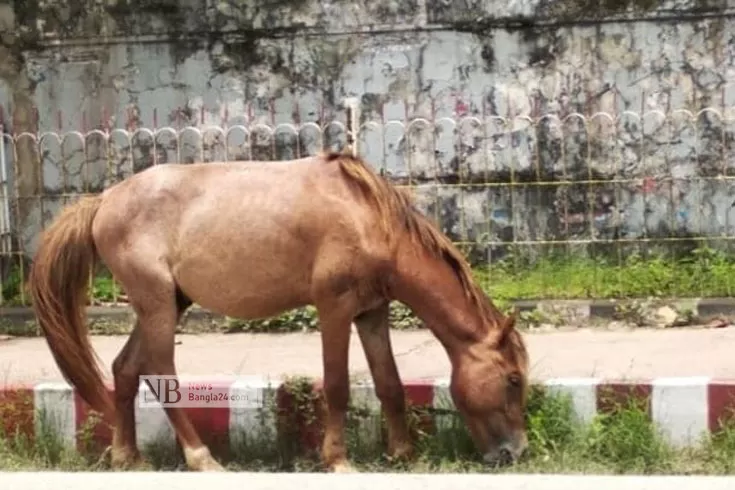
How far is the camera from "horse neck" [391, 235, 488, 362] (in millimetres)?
5391

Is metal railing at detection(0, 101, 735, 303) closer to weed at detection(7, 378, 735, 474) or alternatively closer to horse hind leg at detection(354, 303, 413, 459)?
weed at detection(7, 378, 735, 474)

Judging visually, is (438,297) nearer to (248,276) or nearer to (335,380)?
(335,380)

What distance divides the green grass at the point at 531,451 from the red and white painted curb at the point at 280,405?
2.3 inches

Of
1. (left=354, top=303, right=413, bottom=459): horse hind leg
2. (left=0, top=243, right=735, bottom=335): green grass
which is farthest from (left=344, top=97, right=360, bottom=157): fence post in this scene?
(left=354, top=303, right=413, bottom=459): horse hind leg

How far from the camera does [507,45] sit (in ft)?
29.8

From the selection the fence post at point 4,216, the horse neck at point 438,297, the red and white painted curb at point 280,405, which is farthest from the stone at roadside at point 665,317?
the fence post at point 4,216

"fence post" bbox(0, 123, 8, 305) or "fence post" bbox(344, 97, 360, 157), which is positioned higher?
"fence post" bbox(344, 97, 360, 157)

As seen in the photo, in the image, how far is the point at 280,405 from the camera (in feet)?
19.5

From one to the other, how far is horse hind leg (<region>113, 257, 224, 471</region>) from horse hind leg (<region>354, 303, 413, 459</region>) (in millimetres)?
777

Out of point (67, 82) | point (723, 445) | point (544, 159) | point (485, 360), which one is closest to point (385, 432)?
point (485, 360)

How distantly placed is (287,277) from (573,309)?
124 inches

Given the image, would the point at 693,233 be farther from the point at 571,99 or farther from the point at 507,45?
the point at 507,45

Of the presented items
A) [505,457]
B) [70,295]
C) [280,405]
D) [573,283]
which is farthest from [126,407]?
[573,283]

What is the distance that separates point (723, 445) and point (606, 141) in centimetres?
383
